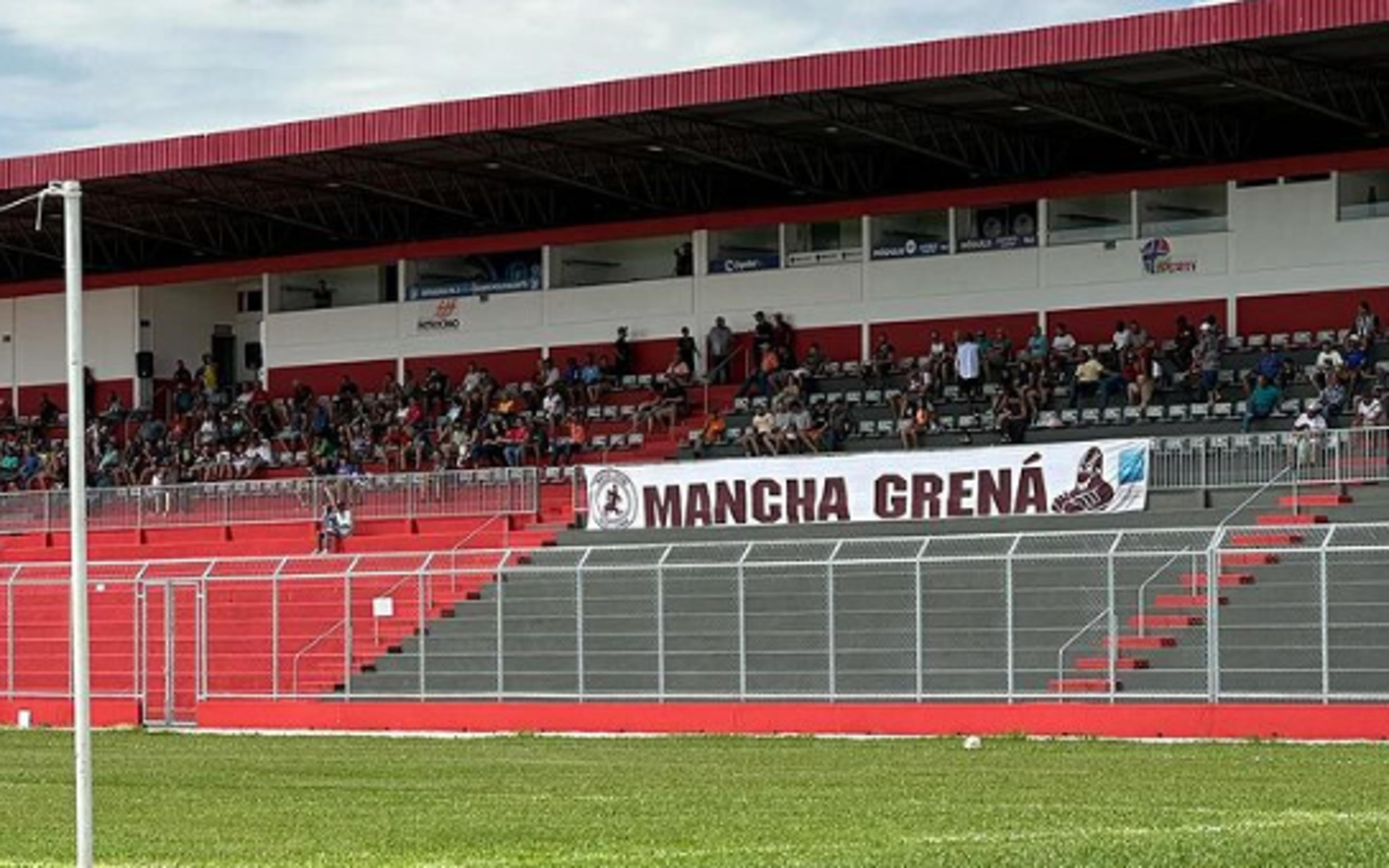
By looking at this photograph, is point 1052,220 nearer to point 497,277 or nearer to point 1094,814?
point 497,277

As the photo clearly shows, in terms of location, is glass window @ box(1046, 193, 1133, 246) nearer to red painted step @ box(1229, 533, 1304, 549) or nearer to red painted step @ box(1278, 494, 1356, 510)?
red painted step @ box(1278, 494, 1356, 510)

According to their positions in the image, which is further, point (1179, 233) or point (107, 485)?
point (107, 485)

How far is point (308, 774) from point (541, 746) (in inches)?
216

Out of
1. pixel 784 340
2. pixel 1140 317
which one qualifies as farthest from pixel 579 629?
pixel 784 340

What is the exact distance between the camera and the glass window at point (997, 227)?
5028cm

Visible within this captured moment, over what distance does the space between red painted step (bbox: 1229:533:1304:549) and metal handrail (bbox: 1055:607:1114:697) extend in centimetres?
229

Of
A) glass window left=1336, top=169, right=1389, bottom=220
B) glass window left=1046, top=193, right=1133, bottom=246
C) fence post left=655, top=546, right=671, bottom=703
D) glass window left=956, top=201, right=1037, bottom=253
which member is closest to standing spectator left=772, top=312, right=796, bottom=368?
glass window left=956, top=201, right=1037, bottom=253

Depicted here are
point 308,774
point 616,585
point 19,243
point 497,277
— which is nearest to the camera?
point 308,774

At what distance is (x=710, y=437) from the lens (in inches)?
1921

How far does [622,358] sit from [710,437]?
239 inches

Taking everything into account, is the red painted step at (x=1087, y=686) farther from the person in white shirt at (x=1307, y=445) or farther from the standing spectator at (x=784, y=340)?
the standing spectator at (x=784, y=340)

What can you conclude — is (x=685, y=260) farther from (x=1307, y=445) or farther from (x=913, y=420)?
(x=1307, y=445)

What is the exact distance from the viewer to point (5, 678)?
45344mm

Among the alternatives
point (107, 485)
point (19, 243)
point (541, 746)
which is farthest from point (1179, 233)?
point (19, 243)
